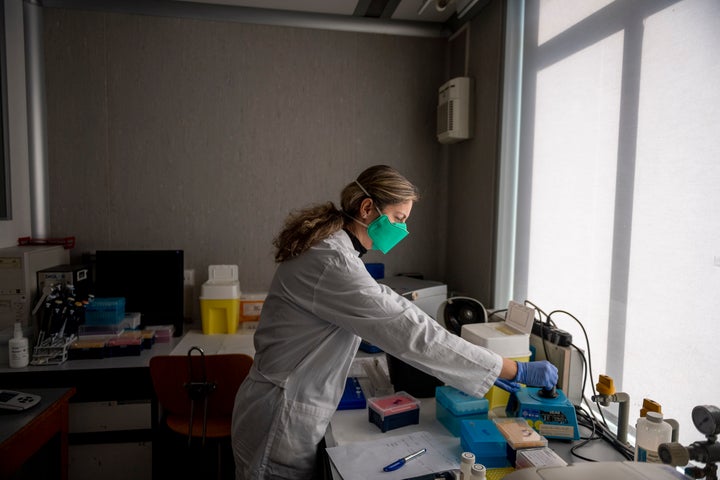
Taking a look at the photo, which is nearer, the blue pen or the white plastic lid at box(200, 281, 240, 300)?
the blue pen

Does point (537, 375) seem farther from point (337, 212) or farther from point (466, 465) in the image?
point (337, 212)

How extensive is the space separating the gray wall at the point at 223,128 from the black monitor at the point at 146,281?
0.22 metres

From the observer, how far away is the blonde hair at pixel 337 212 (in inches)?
55.2

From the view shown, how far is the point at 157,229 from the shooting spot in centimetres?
272

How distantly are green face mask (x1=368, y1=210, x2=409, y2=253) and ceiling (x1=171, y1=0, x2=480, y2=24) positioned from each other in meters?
1.55

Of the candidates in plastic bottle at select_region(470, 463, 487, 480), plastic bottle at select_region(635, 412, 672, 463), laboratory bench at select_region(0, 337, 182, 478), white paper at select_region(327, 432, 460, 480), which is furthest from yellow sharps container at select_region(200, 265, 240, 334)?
plastic bottle at select_region(635, 412, 672, 463)

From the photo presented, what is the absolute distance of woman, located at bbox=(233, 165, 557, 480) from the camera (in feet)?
4.16

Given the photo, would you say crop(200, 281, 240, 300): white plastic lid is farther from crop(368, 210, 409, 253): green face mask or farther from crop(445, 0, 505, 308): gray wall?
crop(445, 0, 505, 308): gray wall

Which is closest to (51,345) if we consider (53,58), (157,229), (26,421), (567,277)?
(26,421)

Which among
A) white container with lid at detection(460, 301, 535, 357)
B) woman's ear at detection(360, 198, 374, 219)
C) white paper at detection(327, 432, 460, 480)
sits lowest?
white paper at detection(327, 432, 460, 480)

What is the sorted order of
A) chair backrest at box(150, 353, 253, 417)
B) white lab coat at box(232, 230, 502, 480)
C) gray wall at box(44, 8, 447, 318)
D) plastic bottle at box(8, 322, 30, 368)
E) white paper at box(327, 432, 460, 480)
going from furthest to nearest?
gray wall at box(44, 8, 447, 318) → plastic bottle at box(8, 322, 30, 368) → chair backrest at box(150, 353, 253, 417) → white lab coat at box(232, 230, 502, 480) → white paper at box(327, 432, 460, 480)

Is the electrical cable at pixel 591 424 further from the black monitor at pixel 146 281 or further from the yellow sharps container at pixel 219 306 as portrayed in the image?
the black monitor at pixel 146 281

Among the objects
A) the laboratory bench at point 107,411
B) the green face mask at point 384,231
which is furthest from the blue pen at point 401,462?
the laboratory bench at point 107,411

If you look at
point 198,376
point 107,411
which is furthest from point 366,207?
point 107,411
